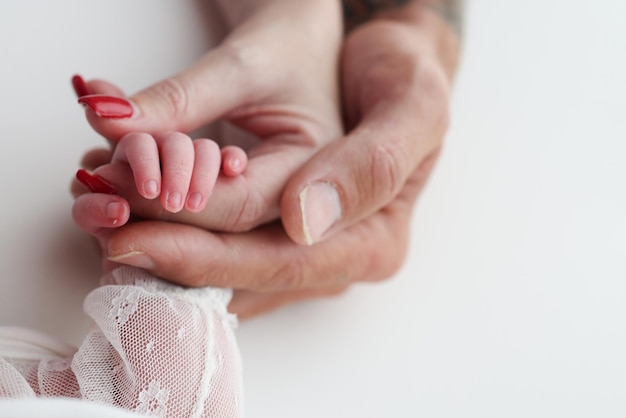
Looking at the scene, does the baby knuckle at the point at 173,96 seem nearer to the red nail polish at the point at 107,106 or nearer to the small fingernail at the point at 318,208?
the red nail polish at the point at 107,106

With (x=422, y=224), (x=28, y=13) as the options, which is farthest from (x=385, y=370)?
(x=28, y=13)

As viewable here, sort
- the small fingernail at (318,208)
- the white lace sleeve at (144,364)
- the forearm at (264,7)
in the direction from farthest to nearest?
the forearm at (264,7)
the small fingernail at (318,208)
the white lace sleeve at (144,364)

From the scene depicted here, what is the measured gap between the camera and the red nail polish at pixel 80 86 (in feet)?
2.30

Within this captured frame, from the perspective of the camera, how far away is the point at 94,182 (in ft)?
2.01

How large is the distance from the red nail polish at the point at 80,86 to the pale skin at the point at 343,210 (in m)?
0.07

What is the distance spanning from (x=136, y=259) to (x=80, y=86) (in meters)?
0.20

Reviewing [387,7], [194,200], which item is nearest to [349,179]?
[194,200]

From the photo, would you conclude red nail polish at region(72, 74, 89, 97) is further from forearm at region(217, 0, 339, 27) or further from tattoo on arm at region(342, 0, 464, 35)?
tattoo on arm at region(342, 0, 464, 35)

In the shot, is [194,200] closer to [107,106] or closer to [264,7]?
[107,106]

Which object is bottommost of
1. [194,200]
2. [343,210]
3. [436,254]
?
[436,254]

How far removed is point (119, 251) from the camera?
609 mm

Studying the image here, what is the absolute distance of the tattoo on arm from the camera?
111cm

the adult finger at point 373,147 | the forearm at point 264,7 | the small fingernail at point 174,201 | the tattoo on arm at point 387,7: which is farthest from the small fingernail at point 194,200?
the tattoo on arm at point 387,7

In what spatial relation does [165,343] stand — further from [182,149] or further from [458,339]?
[458,339]
